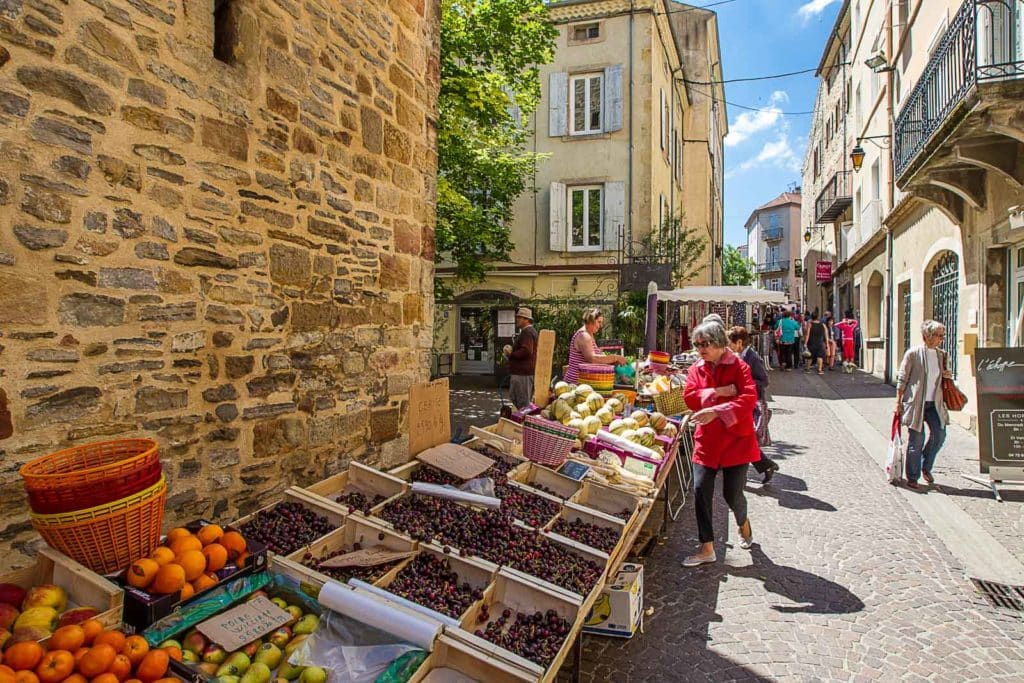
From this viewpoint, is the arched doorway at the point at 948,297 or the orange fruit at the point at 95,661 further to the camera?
the arched doorway at the point at 948,297

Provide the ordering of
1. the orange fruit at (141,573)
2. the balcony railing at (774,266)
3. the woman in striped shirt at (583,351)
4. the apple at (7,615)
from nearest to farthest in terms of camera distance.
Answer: the apple at (7,615) < the orange fruit at (141,573) < the woman in striped shirt at (583,351) < the balcony railing at (774,266)

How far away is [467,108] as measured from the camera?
32.4ft

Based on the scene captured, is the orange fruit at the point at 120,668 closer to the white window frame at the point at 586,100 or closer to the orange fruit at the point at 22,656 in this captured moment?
the orange fruit at the point at 22,656

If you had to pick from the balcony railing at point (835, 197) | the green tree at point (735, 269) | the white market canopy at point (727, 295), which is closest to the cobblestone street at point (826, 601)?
the white market canopy at point (727, 295)

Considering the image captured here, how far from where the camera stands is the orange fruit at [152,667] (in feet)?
6.04

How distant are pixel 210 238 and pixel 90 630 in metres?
2.00

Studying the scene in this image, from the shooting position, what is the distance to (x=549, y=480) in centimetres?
414

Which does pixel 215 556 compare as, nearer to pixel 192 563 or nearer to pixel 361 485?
pixel 192 563

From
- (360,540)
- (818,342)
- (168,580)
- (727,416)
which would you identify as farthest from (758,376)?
(818,342)

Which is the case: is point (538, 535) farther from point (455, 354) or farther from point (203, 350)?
point (455, 354)

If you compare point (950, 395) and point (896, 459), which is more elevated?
point (950, 395)

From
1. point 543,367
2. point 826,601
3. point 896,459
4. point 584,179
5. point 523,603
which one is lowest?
point 826,601

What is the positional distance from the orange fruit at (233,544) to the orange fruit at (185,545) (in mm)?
115

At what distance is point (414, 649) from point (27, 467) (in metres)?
1.50
